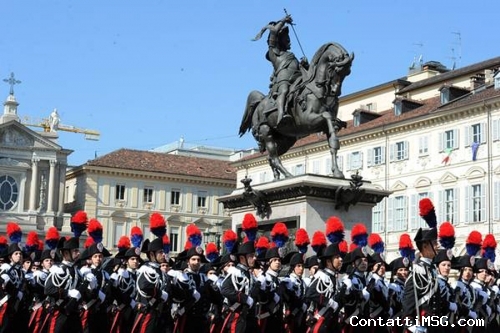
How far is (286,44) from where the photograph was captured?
20953 mm

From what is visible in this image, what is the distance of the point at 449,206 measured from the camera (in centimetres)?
5406

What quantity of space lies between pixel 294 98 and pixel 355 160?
42.3 m

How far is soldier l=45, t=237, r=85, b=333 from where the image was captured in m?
14.3

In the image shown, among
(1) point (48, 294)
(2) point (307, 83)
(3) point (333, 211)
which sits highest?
(2) point (307, 83)

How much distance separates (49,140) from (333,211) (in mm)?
74032

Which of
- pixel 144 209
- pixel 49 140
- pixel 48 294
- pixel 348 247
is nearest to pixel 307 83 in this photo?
pixel 348 247

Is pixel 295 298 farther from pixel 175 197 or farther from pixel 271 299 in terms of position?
pixel 175 197

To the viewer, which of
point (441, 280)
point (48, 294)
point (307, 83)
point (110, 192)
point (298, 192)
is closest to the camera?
point (441, 280)

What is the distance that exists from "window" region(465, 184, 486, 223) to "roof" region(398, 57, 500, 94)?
29.6 ft

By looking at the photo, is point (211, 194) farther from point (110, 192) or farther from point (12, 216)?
→ point (12, 216)

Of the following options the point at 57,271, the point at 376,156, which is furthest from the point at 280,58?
the point at 376,156

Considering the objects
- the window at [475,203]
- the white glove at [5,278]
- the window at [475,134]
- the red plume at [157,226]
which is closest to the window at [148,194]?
the window at [475,134]

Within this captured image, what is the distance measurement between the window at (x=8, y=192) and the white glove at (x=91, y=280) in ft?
244

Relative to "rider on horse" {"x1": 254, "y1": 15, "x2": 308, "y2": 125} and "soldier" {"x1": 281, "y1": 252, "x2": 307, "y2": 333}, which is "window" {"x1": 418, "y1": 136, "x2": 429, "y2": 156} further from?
"soldier" {"x1": 281, "y1": 252, "x2": 307, "y2": 333}
